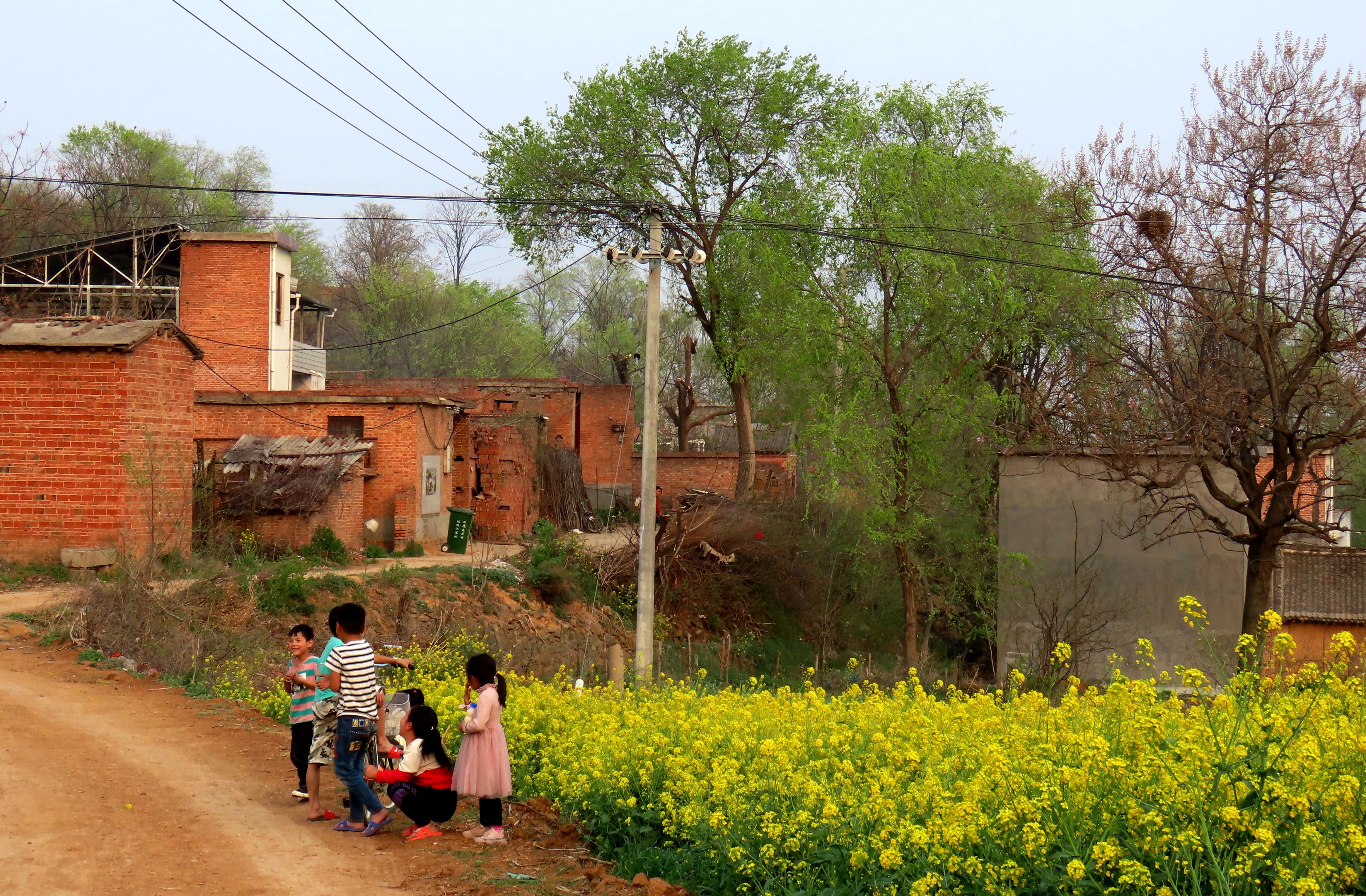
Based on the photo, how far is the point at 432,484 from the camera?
29578 millimetres

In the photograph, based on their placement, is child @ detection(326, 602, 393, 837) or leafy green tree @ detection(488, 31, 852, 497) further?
leafy green tree @ detection(488, 31, 852, 497)

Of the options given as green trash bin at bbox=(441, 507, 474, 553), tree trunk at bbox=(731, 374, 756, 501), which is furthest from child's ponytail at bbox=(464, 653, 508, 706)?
tree trunk at bbox=(731, 374, 756, 501)

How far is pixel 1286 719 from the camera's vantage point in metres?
4.91

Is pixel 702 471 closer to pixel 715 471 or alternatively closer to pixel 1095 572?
pixel 715 471

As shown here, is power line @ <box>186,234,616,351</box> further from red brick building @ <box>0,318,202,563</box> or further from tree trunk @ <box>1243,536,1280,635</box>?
tree trunk @ <box>1243,536,1280,635</box>

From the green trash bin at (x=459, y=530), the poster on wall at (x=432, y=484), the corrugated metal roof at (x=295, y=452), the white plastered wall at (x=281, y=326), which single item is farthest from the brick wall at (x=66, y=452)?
the white plastered wall at (x=281, y=326)

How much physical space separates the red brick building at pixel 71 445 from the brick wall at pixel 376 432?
9010 millimetres

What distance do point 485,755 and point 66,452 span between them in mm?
14428

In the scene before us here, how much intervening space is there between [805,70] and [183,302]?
22332 millimetres

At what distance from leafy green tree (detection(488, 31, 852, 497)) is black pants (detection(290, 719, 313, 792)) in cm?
2783

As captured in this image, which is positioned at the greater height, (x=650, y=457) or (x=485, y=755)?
(x=650, y=457)

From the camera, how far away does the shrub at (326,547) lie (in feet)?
82.2

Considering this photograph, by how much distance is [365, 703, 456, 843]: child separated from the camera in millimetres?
7598

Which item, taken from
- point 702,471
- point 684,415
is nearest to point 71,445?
point 702,471
